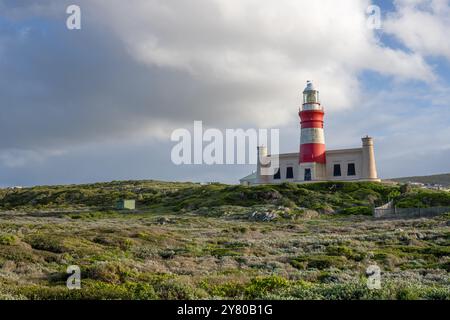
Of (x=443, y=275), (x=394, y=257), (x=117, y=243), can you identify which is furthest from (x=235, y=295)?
(x=117, y=243)

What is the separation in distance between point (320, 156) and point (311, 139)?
102 inches

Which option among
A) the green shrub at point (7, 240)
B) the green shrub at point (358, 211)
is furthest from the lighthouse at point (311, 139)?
the green shrub at point (7, 240)

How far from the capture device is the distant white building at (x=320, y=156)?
69.5m

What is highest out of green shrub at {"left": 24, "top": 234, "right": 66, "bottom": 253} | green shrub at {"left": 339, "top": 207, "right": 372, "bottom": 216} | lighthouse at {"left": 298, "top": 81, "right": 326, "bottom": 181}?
lighthouse at {"left": 298, "top": 81, "right": 326, "bottom": 181}

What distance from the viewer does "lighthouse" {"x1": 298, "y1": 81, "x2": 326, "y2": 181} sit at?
233ft

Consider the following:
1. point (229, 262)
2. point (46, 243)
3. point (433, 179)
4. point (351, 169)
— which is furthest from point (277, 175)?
point (433, 179)

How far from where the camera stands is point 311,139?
7112 centimetres

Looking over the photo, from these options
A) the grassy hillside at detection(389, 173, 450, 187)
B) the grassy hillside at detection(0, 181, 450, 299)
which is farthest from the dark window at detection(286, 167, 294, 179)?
the grassy hillside at detection(389, 173, 450, 187)

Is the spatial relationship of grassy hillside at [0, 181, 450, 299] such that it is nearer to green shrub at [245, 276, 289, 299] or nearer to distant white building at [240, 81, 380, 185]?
green shrub at [245, 276, 289, 299]

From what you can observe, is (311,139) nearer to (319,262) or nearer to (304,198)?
(304,198)

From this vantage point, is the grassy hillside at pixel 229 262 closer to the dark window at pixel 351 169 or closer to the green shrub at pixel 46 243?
the green shrub at pixel 46 243
